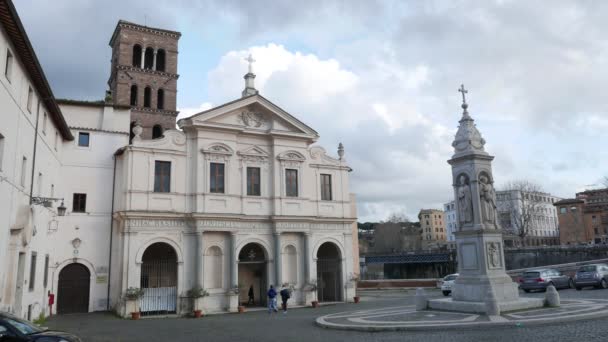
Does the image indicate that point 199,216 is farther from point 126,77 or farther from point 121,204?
point 126,77

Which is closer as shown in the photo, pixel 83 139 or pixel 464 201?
pixel 464 201

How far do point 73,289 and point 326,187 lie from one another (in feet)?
51.4

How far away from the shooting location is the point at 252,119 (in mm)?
28844

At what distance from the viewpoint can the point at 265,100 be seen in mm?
28750

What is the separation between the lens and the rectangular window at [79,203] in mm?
25484

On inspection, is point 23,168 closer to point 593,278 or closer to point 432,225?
point 593,278

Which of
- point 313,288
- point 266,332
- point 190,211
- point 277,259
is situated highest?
point 190,211

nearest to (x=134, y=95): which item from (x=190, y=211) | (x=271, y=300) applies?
(x=190, y=211)

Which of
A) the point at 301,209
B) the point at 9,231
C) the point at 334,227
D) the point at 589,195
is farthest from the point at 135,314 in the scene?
the point at 589,195

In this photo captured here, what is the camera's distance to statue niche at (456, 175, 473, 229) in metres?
17.4

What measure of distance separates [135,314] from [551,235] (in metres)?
123

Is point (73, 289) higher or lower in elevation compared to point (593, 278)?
A: higher

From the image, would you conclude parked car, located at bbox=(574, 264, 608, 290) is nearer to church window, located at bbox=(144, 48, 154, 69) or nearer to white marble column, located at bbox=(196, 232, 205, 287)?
white marble column, located at bbox=(196, 232, 205, 287)

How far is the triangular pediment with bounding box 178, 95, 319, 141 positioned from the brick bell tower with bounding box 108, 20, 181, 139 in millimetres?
Answer: 12378
